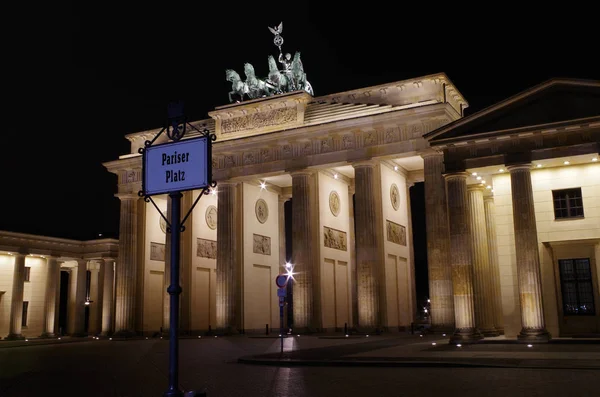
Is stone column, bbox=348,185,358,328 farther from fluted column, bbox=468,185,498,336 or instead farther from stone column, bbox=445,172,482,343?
stone column, bbox=445,172,482,343

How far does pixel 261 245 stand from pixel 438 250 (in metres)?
15.7

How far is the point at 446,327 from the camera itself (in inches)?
1441

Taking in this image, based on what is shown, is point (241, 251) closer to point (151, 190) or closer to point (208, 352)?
point (208, 352)

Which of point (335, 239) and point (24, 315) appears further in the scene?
point (24, 315)

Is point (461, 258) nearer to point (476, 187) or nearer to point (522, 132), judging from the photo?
point (522, 132)

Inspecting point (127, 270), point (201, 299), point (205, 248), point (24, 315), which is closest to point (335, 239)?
point (205, 248)

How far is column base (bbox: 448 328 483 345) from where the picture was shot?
26969 millimetres

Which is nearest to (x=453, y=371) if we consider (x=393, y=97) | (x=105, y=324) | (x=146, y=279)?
(x=393, y=97)

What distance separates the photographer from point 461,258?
28.0m

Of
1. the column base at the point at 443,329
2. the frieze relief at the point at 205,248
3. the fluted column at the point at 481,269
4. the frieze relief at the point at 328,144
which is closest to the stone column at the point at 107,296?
the frieze relief at the point at 205,248

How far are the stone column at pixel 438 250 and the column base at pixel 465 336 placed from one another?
9.08 m

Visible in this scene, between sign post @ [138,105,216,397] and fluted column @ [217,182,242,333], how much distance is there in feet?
118

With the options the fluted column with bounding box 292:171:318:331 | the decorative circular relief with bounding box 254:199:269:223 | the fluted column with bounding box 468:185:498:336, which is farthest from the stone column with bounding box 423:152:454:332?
the decorative circular relief with bounding box 254:199:269:223

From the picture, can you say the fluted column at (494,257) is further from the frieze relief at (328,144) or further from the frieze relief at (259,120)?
the frieze relief at (259,120)
